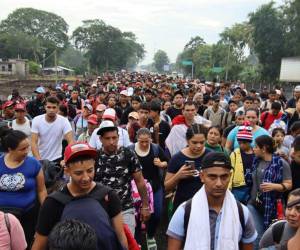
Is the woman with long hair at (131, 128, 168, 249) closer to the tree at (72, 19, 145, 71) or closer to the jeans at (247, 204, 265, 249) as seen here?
the jeans at (247, 204, 265, 249)

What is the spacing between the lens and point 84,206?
268cm

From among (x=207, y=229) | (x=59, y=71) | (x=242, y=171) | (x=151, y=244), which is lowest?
(x=59, y=71)

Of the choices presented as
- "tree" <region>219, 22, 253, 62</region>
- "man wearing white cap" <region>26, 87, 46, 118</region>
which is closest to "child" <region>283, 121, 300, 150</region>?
"man wearing white cap" <region>26, 87, 46, 118</region>

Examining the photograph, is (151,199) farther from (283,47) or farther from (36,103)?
(283,47)

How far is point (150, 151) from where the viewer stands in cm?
507

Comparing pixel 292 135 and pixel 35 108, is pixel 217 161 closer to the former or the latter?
pixel 292 135

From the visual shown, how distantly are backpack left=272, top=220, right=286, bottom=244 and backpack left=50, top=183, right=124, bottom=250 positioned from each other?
1.04 metres

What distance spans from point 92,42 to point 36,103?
3244 inches

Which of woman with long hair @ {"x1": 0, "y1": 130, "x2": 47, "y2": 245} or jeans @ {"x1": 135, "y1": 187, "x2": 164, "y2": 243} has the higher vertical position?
woman with long hair @ {"x1": 0, "y1": 130, "x2": 47, "y2": 245}

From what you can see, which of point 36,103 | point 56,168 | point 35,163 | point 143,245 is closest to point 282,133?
point 143,245

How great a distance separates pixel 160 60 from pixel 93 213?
175 meters

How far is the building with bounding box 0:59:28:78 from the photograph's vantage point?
194ft

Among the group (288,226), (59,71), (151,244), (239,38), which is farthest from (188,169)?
(59,71)

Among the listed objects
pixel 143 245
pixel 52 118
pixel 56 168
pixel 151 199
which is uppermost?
pixel 52 118
